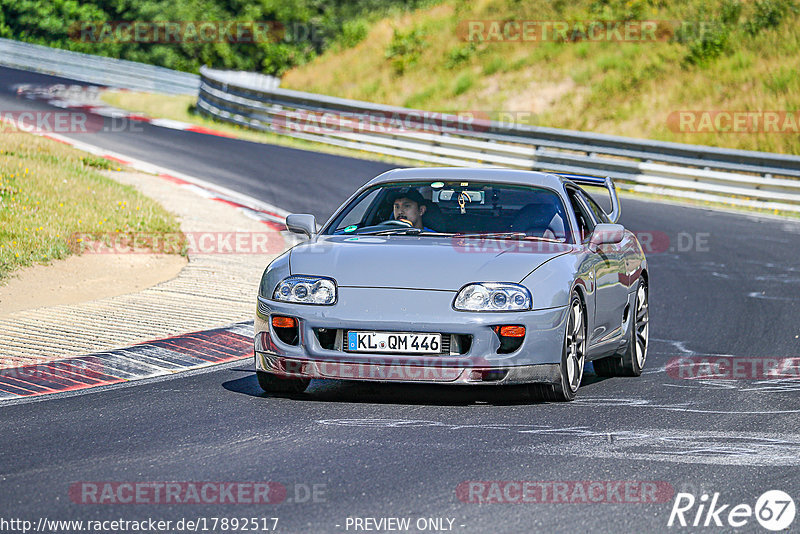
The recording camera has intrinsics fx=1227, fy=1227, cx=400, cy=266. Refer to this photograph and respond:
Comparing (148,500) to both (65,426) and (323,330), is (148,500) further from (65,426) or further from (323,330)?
(323,330)

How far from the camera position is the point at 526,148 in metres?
24.4

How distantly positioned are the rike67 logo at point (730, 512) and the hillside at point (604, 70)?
2274 centimetres

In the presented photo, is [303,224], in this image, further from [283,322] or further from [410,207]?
[283,322]

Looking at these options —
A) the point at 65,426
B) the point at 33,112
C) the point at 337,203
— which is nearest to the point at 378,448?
the point at 65,426

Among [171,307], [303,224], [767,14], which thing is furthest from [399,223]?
[767,14]

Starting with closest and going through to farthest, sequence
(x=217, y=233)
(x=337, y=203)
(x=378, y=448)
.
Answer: (x=378, y=448)
(x=217, y=233)
(x=337, y=203)

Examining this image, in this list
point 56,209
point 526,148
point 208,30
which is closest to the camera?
point 56,209

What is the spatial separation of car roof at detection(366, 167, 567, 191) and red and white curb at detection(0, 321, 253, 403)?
1859mm

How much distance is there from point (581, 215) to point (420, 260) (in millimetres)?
2006

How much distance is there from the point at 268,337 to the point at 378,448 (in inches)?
58.9

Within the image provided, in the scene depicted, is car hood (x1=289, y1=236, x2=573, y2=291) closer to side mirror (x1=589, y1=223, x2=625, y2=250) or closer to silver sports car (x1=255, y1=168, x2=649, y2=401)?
silver sports car (x1=255, y1=168, x2=649, y2=401)

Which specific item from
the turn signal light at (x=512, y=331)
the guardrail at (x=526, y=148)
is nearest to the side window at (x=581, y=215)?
the turn signal light at (x=512, y=331)

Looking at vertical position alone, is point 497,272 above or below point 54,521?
above

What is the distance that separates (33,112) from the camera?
2778 cm
